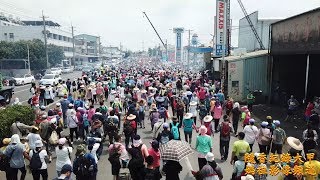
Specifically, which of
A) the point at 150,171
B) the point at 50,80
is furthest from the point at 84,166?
the point at 50,80

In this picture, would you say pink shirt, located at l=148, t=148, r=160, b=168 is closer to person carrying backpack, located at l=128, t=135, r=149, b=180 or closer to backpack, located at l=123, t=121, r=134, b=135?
person carrying backpack, located at l=128, t=135, r=149, b=180

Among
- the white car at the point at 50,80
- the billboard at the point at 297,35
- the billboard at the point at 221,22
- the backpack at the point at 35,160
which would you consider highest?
the billboard at the point at 221,22

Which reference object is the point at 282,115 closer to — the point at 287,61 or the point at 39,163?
the point at 287,61

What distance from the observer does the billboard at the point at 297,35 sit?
16.0 meters

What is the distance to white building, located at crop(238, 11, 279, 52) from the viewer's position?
40.7 metres

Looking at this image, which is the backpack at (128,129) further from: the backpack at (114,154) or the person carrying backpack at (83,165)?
the person carrying backpack at (83,165)

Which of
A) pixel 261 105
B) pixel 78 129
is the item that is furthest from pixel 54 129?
pixel 261 105

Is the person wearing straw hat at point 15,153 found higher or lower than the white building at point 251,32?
lower

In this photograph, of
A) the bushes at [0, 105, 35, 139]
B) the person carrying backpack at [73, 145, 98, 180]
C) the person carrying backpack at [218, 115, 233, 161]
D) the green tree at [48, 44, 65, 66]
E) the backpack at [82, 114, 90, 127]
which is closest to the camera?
the person carrying backpack at [73, 145, 98, 180]

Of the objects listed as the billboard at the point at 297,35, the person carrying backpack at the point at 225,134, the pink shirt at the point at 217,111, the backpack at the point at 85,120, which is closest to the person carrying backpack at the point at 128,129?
the backpack at the point at 85,120

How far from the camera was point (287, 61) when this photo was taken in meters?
22.8

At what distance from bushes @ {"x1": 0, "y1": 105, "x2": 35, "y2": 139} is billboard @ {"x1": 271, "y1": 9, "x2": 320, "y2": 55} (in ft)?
43.9

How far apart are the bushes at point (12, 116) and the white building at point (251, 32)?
3080cm

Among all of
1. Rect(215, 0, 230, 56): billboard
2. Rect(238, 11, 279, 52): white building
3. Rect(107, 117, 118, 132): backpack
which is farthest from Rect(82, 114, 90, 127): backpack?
Rect(238, 11, 279, 52): white building
